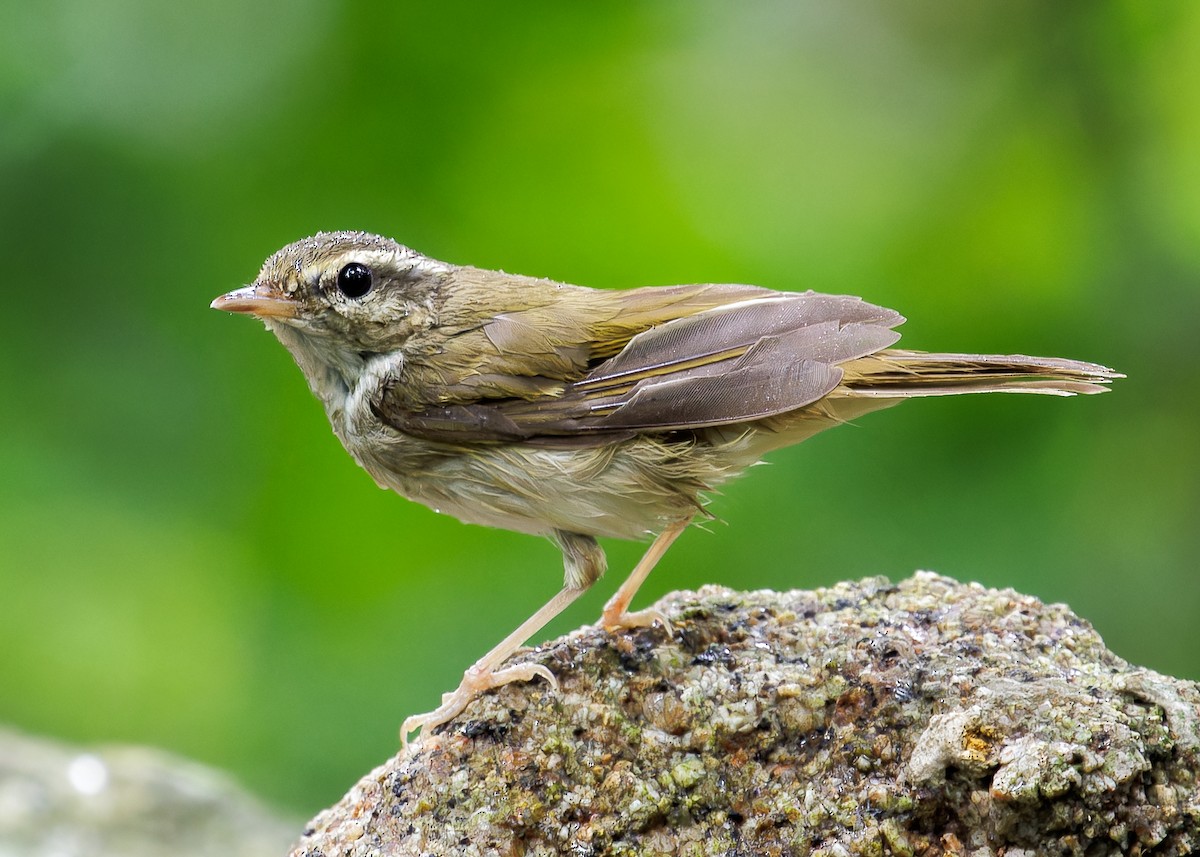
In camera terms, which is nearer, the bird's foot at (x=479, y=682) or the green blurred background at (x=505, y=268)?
the bird's foot at (x=479, y=682)

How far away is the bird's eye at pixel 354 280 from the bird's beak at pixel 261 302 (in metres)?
0.15

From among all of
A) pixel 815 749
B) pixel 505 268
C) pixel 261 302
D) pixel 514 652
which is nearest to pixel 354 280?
pixel 261 302

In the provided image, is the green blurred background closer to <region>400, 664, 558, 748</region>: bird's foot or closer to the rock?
the rock

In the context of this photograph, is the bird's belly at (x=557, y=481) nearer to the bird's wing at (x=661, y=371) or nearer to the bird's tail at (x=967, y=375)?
the bird's wing at (x=661, y=371)

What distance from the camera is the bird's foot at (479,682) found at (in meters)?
3.33

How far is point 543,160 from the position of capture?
532 cm

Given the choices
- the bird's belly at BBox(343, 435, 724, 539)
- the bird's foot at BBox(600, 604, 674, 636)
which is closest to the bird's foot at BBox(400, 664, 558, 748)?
the bird's foot at BBox(600, 604, 674, 636)

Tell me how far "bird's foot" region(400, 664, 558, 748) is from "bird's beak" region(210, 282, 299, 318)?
118 cm

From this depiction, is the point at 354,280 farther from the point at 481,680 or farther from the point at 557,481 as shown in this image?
the point at 481,680

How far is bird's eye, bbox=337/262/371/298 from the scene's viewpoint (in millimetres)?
3732

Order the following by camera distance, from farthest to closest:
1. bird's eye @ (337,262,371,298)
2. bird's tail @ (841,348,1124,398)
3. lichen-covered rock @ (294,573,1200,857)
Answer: bird's eye @ (337,262,371,298) < bird's tail @ (841,348,1124,398) < lichen-covered rock @ (294,573,1200,857)

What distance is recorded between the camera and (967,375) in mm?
3279

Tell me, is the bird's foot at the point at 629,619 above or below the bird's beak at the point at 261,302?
below

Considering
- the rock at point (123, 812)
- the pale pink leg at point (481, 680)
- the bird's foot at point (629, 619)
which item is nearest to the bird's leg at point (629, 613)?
the bird's foot at point (629, 619)
